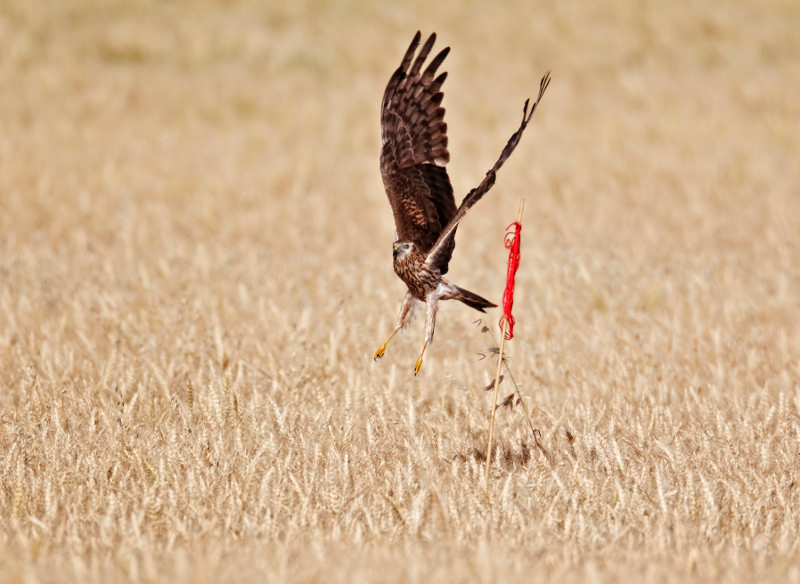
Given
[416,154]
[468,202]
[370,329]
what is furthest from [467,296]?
[370,329]

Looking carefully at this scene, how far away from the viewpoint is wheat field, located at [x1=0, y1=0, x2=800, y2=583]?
3.79 m

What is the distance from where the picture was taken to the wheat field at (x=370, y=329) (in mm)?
3795

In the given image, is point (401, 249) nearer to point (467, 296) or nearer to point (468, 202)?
point (467, 296)

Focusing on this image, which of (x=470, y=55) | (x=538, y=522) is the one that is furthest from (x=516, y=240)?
(x=470, y=55)

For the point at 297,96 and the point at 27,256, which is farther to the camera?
the point at 297,96

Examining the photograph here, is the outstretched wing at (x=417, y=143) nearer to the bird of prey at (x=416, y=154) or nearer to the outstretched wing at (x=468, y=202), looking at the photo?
the bird of prey at (x=416, y=154)

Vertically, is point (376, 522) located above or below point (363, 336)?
below

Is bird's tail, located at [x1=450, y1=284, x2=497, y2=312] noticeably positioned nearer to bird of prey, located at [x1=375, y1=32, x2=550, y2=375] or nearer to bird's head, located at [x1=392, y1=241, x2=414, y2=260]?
bird of prey, located at [x1=375, y1=32, x2=550, y2=375]

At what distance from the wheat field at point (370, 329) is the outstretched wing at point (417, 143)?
1.16 metres

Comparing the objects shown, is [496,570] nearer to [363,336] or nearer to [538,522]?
[538,522]

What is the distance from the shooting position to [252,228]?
993 centimetres

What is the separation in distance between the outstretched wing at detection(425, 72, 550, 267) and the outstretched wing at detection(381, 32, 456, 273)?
1.05 ft

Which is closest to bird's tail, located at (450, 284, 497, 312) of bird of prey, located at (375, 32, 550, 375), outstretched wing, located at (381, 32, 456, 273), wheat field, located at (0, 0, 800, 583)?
bird of prey, located at (375, 32, 550, 375)

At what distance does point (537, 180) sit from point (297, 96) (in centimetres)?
493
